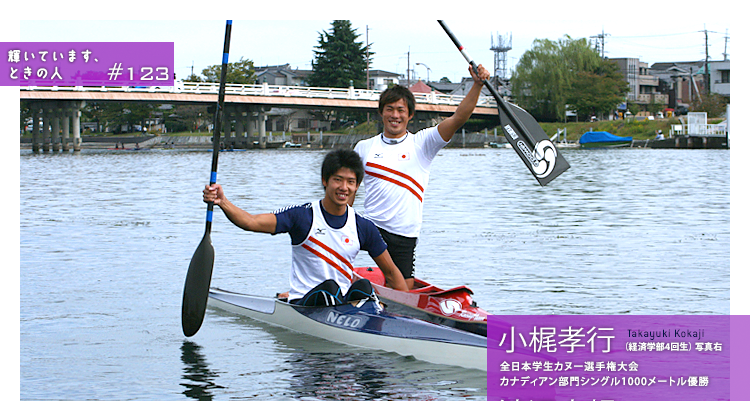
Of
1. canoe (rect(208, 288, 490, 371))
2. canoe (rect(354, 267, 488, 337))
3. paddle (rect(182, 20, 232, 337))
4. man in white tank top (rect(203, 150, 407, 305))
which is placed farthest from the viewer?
paddle (rect(182, 20, 232, 337))

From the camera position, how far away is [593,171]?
3819 centimetres

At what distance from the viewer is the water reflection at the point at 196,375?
6.50 m

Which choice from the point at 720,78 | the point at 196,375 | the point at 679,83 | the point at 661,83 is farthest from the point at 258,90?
the point at 196,375

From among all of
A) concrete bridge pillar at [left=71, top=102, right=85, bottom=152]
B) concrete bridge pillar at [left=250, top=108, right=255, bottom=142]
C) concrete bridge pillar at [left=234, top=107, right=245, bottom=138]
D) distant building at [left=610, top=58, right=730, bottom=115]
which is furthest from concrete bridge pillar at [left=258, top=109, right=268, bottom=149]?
distant building at [left=610, top=58, right=730, bottom=115]

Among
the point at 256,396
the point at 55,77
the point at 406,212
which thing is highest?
the point at 55,77

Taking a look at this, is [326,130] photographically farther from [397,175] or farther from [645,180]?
[397,175]

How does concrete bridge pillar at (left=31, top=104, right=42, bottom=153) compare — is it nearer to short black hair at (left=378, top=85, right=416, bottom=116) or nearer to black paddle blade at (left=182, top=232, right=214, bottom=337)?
black paddle blade at (left=182, top=232, right=214, bottom=337)

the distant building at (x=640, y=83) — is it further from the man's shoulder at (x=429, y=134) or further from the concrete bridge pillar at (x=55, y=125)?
the man's shoulder at (x=429, y=134)

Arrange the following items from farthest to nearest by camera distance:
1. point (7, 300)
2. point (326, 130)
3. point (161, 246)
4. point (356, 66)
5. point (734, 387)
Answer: point (326, 130) → point (356, 66) → point (161, 246) → point (7, 300) → point (734, 387)

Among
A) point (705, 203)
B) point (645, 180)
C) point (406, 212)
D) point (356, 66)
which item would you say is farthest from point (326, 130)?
point (406, 212)

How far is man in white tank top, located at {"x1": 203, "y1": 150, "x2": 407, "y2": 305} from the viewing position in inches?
265

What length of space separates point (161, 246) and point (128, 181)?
18660 millimetres

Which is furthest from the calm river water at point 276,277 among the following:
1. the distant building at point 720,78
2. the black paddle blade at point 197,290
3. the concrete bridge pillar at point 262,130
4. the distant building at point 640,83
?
the distant building at point 640,83

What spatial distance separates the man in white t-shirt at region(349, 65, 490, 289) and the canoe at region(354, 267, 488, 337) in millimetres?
374
